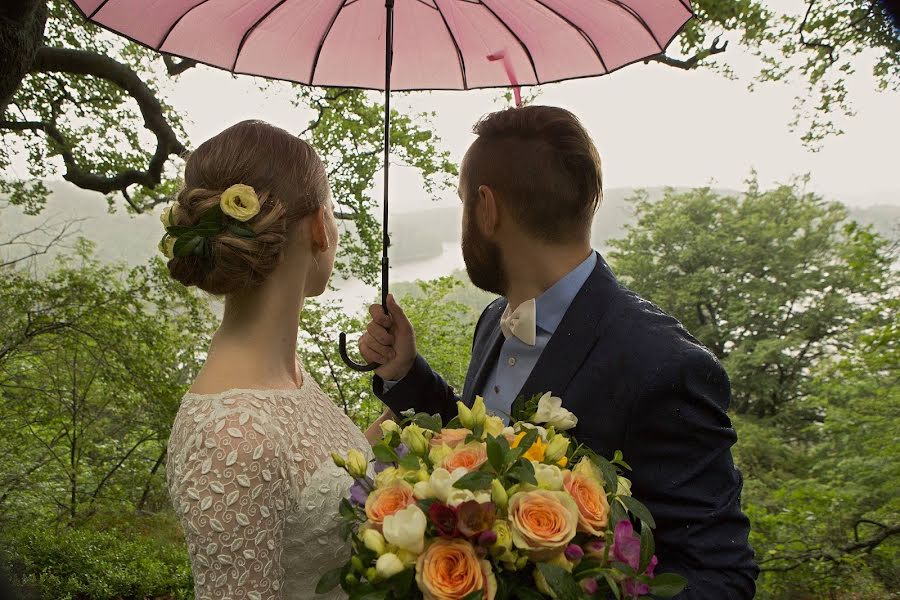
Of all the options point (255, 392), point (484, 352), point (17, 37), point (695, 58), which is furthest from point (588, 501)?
point (695, 58)

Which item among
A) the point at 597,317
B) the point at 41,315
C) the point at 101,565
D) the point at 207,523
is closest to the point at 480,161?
the point at 597,317

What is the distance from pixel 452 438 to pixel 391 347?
1.27 m

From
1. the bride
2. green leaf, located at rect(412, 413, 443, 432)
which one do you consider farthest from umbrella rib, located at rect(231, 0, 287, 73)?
green leaf, located at rect(412, 413, 443, 432)

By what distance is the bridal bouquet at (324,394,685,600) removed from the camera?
3.50 feet

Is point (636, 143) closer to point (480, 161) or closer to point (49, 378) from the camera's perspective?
point (49, 378)

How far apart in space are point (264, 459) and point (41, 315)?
5818mm

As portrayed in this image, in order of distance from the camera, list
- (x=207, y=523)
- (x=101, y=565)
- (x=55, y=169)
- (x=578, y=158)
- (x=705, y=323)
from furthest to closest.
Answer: (x=705, y=323) → (x=55, y=169) → (x=101, y=565) → (x=578, y=158) → (x=207, y=523)

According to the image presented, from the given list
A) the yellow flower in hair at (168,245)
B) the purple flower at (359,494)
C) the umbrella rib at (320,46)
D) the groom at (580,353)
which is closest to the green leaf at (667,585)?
the groom at (580,353)

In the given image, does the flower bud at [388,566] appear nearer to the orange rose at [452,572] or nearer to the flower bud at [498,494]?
the orange rose at [452,572]

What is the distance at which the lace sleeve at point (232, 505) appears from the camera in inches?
64.3

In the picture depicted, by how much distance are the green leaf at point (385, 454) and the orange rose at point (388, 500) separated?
7cm

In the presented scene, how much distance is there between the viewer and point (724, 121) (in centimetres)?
2052

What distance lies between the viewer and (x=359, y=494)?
1.27 metres

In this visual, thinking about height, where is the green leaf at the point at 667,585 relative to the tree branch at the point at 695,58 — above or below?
below
